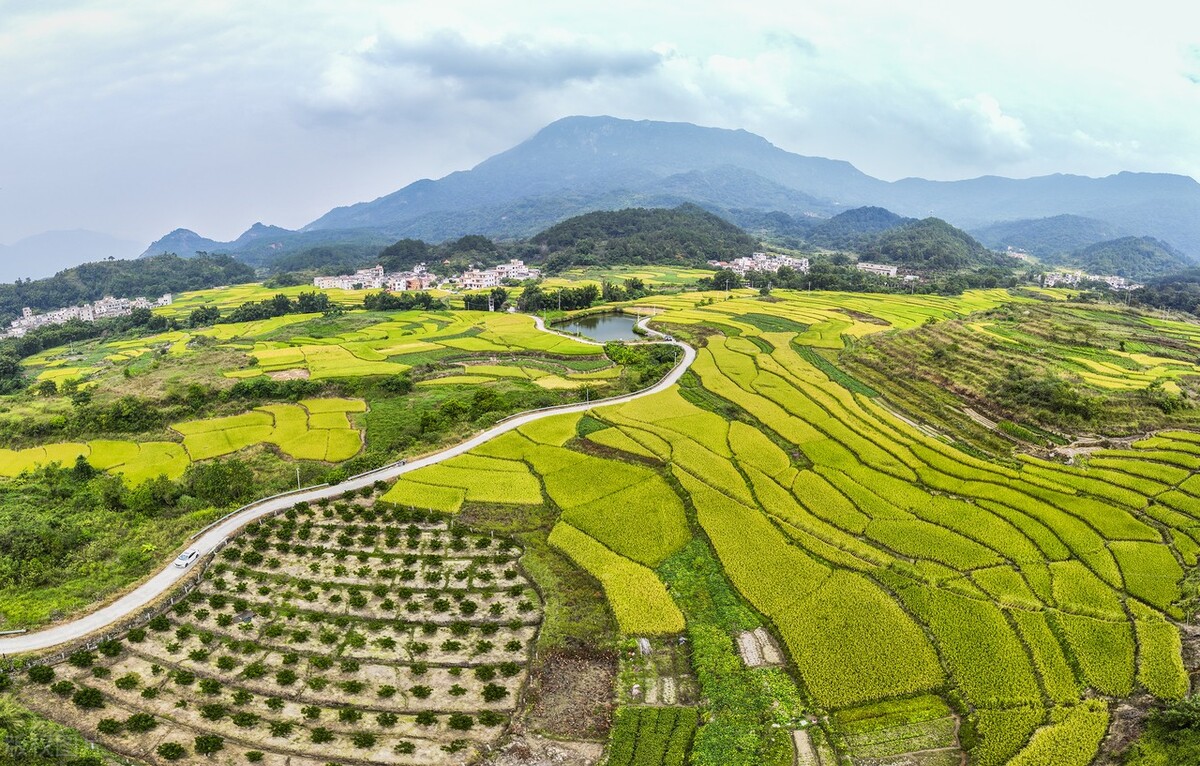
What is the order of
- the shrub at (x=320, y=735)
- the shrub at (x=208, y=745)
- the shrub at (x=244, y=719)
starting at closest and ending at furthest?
the shrub at (x=208, y=745) < the shrub at (x=320, y=735) < the shrub at (x=244, y=719)

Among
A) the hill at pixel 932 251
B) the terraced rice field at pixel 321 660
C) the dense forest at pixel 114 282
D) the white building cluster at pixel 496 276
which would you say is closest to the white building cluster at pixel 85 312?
the dense forest at pixel 114 282

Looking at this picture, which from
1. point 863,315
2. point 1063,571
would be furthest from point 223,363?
point 863,315

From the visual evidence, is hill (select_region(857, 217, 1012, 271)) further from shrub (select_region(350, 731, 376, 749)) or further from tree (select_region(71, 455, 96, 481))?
shrub (select_region(350, 731, 376, 749))

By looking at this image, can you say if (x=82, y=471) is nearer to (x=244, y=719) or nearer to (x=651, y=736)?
(x=244, y=719)

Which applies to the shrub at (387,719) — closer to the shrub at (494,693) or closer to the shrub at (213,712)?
the shrub at (494,693)

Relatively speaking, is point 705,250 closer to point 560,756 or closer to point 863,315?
point 863,315

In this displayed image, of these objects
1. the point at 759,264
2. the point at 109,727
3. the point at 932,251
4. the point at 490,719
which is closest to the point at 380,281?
the point at 759,264
